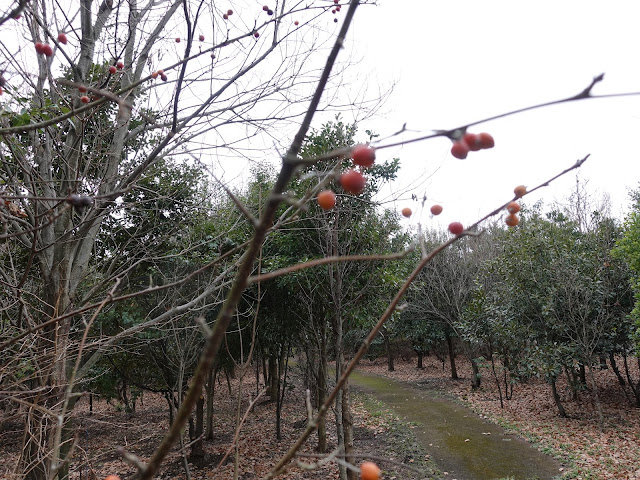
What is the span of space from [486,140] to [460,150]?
45 millimetres

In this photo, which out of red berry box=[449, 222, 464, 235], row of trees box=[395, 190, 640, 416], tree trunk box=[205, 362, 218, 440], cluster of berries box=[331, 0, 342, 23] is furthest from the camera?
row of trees box=[395, 190, 640, 416]

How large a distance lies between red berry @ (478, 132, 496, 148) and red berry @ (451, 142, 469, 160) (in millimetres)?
23

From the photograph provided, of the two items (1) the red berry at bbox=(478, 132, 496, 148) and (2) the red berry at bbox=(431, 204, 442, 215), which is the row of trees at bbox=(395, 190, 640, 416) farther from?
(1) the red berry at bbox=(478, 132, 496, 148)

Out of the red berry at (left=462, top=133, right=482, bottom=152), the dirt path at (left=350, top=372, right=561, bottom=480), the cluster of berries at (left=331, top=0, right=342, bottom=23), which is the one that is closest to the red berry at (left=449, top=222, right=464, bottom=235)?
the red berry at (left=462, top=133, right=482, bottom=152)

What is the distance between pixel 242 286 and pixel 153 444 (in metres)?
11.1

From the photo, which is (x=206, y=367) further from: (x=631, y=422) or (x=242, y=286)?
(x=631, y=422)

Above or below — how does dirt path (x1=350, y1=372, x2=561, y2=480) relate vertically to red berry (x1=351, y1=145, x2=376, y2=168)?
below

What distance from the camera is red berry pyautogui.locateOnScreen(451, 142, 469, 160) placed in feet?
1.91

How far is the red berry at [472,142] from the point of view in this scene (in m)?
0.60

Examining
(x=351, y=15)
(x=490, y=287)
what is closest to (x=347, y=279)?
(x=351, y=15)

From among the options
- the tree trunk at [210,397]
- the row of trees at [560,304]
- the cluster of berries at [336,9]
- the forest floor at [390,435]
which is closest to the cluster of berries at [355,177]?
the cluster of berries at [336,9]

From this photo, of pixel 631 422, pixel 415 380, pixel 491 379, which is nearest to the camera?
pixel 631 422

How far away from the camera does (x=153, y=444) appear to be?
980 cm

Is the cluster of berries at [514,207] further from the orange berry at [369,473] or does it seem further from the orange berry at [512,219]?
the orange berry at [369,473]
